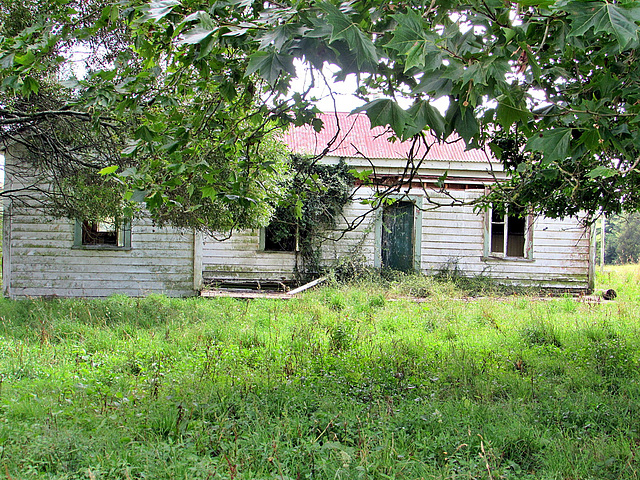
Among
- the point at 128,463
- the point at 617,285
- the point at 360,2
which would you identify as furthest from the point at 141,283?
the point at 617,285

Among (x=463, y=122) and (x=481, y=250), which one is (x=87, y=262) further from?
(x=463, y=122)

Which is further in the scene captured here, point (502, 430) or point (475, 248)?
point (475, 248)

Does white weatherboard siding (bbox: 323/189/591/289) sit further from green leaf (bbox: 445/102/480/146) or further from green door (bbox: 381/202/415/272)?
green leaf (bbox: 445/102/480/146)

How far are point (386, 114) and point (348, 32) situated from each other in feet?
0.87

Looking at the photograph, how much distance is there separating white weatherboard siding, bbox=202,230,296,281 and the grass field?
4.71m

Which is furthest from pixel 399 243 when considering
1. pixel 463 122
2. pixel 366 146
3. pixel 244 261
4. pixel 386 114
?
pixel 386 114

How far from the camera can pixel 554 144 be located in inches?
64.2

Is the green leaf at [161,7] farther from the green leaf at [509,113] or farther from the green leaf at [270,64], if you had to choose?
the green leaf at [509,113]

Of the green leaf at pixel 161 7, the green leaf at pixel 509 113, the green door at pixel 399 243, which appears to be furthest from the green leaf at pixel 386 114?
the green door at pixel 399 243

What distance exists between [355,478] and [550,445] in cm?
149

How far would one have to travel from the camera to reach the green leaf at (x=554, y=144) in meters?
1.62

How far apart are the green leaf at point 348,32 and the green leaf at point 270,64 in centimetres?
33

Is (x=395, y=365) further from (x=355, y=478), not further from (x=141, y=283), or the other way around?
(x=141, y=283)

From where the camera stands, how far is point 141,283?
10586 millimetres
